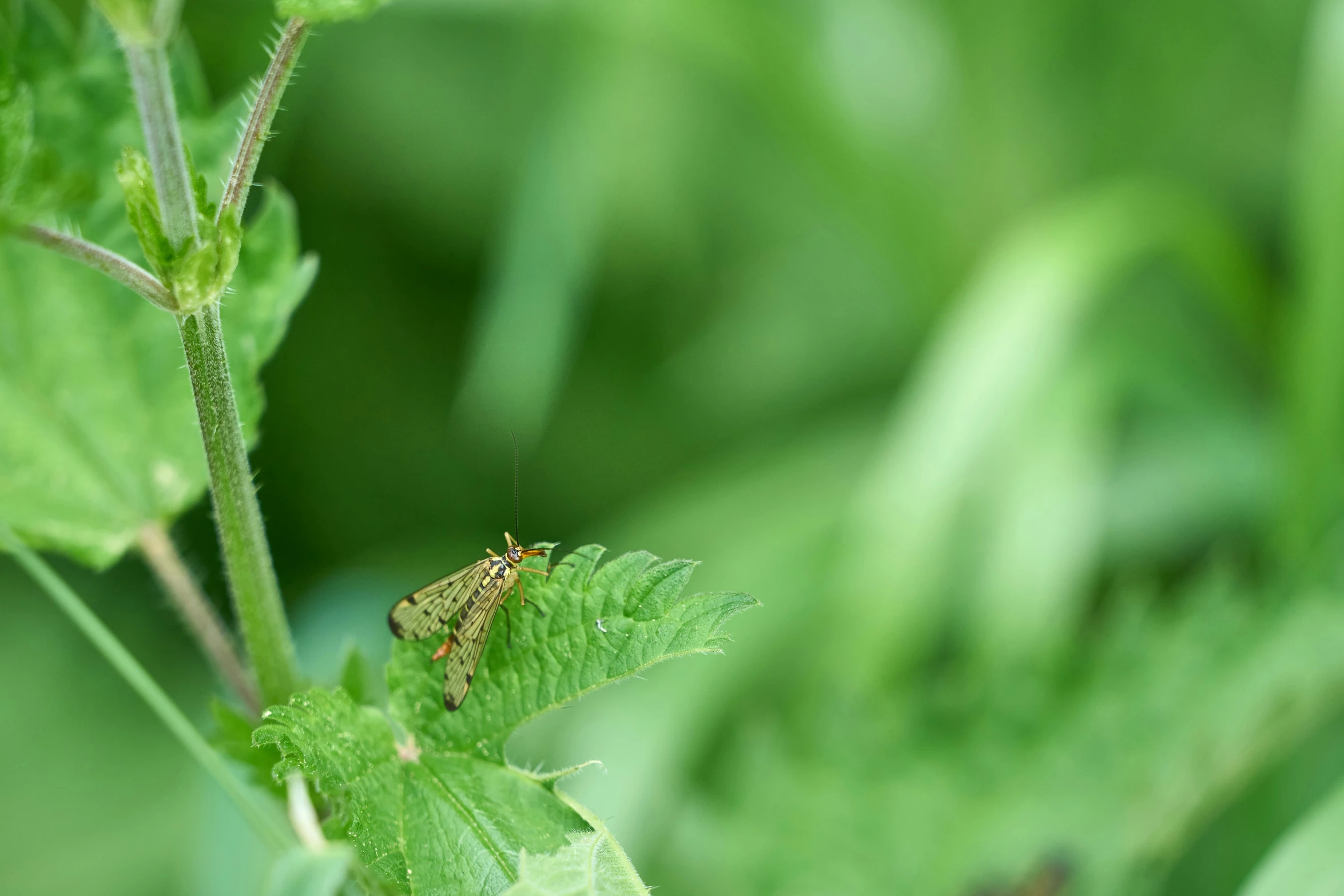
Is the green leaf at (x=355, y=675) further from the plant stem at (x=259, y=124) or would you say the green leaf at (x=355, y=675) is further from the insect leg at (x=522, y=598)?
the plant stem at (x=259, y=124)

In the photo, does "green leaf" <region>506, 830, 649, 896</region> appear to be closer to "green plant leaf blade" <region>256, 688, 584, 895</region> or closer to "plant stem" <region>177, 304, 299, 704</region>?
"green plant leaf blade" <region>256, 688, 584, 895</region>

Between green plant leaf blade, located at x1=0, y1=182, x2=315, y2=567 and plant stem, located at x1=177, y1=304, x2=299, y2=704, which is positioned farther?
green plant leaf blade, located at x1=0, y1=182, x2=315, y2=567

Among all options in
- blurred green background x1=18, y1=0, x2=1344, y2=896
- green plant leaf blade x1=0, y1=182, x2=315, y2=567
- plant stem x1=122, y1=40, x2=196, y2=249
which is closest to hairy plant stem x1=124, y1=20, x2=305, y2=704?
plant stem x1=122, y1=40, x2=196, y2=249

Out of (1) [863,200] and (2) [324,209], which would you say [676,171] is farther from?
(2) [324,209]

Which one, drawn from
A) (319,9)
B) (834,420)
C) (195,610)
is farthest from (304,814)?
(834,420)

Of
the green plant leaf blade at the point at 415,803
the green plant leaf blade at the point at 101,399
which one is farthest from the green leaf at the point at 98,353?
the green plant leaf blade at the point at 415,803

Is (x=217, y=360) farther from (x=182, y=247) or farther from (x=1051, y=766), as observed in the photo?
(x=1051, y=766)
